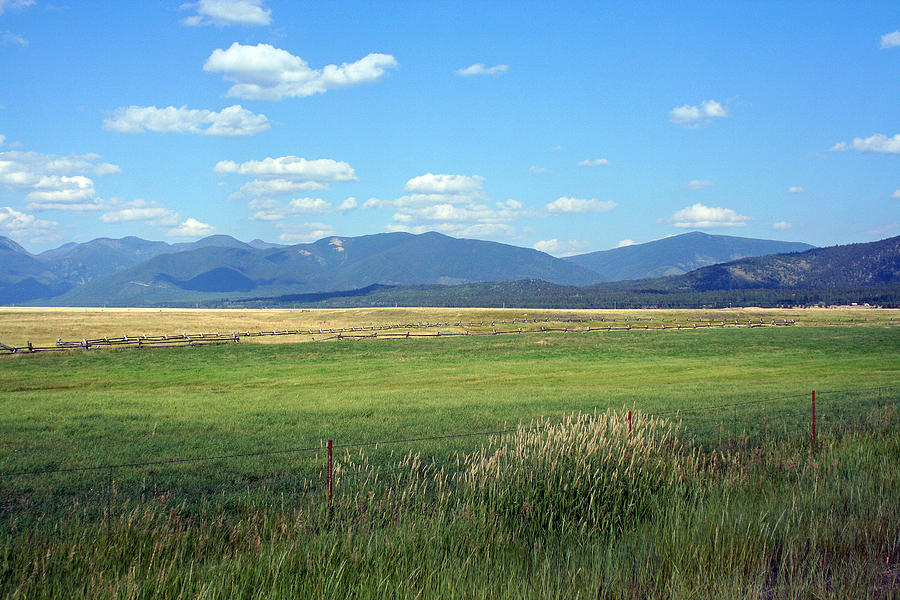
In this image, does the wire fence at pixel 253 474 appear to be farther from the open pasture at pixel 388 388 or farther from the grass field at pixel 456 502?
the open pasture at pixel 388 388

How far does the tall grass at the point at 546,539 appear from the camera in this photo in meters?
6.06

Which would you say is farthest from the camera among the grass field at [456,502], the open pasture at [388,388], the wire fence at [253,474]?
the open pasture at [388,388]

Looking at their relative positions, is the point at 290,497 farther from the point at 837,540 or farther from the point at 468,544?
the point at 837,540

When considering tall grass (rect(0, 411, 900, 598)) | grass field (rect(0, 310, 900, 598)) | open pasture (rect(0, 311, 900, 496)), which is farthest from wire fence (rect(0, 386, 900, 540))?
tall grass (rect(0, 411, 900, 598))

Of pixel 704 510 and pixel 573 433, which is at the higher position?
pixel 573 433

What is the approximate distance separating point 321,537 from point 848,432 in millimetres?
10777

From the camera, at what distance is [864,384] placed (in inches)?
1140

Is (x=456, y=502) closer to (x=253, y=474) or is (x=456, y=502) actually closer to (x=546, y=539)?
(x=546, y=539)

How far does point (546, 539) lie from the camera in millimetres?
7965

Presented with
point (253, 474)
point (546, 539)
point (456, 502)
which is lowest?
point (253, 474)

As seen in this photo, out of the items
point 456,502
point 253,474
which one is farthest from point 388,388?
point 456,502

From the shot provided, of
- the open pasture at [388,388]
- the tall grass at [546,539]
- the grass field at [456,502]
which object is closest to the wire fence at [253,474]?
the grass field at [456,502]

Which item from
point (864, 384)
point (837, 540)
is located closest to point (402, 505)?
point (837, 540)

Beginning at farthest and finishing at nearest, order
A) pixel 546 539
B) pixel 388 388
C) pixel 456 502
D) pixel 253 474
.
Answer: pixel 388 388, pixel 253 474, pixel 456 502, pixel 546 539
